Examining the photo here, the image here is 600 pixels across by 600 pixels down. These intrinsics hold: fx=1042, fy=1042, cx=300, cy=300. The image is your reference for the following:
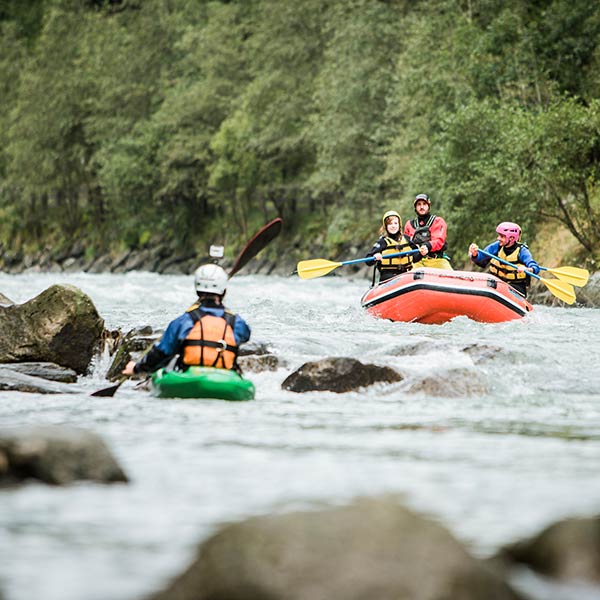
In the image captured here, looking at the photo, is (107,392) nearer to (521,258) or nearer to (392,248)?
(392,248)

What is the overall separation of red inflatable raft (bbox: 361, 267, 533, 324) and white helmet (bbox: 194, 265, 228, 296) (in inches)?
225

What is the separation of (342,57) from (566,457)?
2868 cm

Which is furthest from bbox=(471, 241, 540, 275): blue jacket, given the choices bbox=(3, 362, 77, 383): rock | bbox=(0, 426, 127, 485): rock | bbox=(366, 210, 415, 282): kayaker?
bbox=(0, 426, 127, 485): rock

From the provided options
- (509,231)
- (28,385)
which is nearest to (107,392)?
(28,385)

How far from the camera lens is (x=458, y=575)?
3.28m

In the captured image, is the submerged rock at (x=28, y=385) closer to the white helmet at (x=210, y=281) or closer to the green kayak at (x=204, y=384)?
the green kayak at (x=204, y=384)

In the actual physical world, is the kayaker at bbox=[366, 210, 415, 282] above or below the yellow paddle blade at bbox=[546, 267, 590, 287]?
above

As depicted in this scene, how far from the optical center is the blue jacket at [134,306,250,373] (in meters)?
7.55

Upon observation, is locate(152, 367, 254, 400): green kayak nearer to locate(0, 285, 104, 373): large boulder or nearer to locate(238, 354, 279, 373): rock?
locate(238, 354, 279, 373): rock

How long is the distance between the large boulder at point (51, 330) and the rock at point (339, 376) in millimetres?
2538

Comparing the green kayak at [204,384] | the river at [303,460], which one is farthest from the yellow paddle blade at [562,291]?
the green kayak at [204,384]

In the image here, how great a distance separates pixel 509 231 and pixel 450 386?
624 cm

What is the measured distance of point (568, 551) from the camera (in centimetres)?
373

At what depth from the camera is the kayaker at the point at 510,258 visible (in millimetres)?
13977
